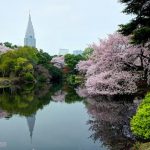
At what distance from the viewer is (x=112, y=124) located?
65.0ft

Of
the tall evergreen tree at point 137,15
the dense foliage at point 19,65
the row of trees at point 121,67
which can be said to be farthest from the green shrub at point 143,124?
the dense foliage at point 19,65

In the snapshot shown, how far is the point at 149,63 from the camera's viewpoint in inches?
1206

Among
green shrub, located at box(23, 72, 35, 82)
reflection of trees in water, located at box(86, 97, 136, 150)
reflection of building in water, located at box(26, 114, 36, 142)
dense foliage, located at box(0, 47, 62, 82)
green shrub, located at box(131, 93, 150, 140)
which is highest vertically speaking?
dense foliage, located at box(0, 47, 62, 82)

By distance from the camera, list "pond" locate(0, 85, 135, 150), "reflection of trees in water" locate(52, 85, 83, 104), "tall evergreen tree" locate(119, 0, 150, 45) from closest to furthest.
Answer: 1. "pond" locate(0, 85, 135, 150)
2. "tall evergreen tree" locate(119, 0, 150, 45)
3. "reflection of trees in water" locate(52, 85, 83, 104)

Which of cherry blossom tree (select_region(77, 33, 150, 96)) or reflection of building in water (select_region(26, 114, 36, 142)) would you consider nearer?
reflection of building in water (select_region(26, 114, 36, 142))

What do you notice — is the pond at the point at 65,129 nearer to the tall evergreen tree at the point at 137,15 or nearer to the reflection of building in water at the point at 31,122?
the reflection of building in water at the point at 31,122

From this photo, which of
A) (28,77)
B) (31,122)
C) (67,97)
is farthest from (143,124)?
(28,77)

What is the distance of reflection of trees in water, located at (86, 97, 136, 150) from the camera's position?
1541 centimetres

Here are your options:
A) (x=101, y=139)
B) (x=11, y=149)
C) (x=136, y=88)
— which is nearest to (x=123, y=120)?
(x=101, y=139)

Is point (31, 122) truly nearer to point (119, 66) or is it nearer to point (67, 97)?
point (119, 66)

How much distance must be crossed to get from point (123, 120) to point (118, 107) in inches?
230

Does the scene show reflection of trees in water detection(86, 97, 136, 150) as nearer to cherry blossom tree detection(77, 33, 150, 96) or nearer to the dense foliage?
cherry blossom tree detection(77, 33, 150, 96)

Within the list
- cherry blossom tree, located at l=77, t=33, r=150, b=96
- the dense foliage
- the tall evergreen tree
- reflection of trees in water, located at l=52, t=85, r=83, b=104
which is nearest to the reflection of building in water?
the tall evergreen tree

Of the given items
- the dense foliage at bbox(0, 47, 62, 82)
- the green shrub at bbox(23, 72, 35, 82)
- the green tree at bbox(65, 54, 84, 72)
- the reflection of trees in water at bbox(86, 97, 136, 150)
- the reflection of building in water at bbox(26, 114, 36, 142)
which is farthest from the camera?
the green tree at bbox(65, 54, 84, 72)
